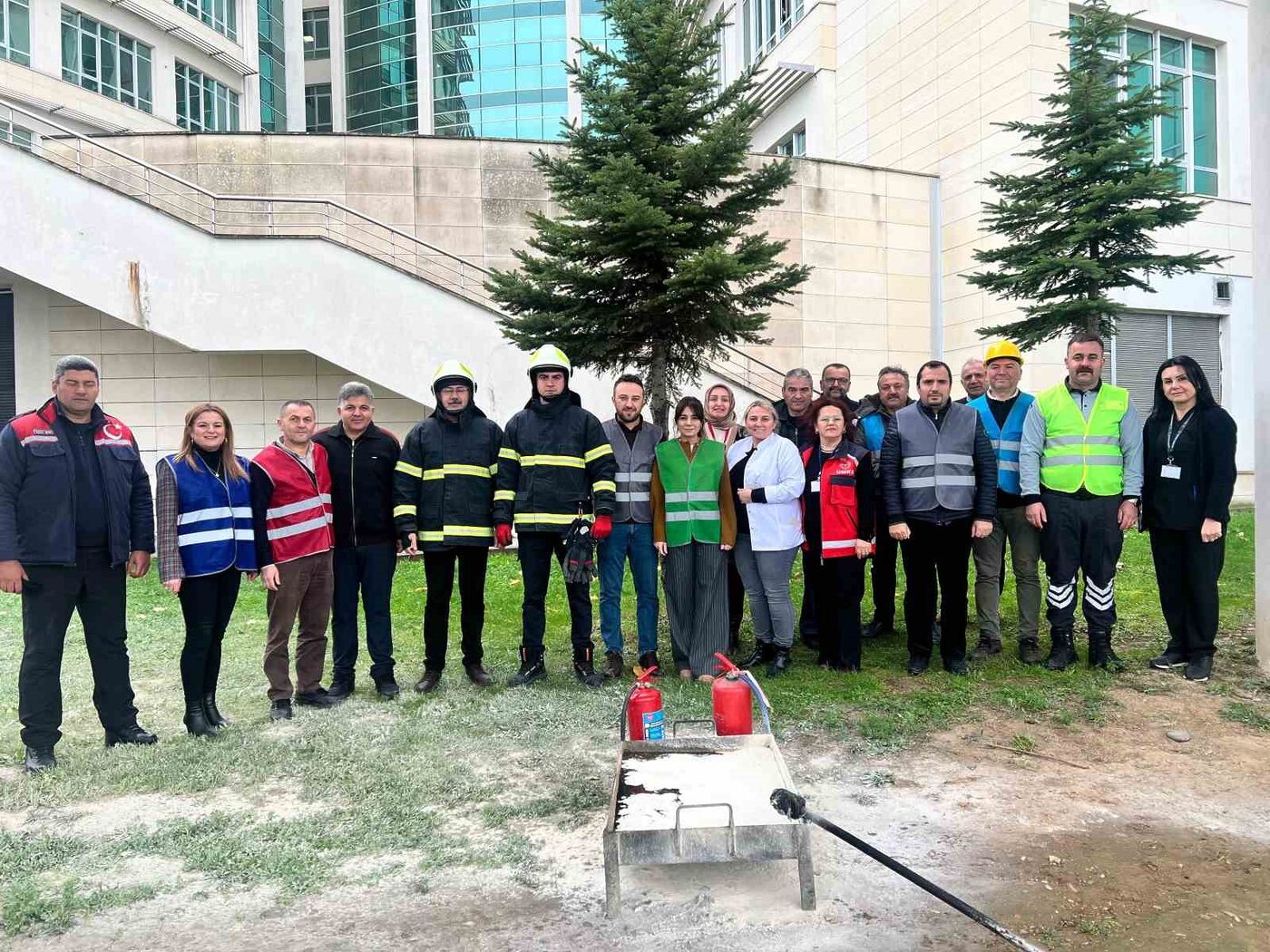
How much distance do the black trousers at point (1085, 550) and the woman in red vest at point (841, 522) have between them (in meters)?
1.23

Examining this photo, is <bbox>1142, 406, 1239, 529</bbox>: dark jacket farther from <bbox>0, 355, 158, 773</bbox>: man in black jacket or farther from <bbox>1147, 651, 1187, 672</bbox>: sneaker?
<bbox>0, 355, 158, 773</bbox>: man in black jacket

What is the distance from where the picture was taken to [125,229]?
12781mm

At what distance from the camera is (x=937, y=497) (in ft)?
19.9

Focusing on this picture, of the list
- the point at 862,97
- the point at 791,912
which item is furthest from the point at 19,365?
the point at 862,97

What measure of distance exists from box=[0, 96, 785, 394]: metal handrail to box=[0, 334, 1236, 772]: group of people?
24.8 ft

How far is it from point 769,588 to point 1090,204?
8359 mm

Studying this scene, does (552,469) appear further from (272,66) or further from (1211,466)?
(272,66)

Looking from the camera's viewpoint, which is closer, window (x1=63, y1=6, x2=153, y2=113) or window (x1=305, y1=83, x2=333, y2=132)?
window (x1=63, y1=6, x2=153, y2=113)

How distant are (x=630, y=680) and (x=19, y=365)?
13204 millimetres

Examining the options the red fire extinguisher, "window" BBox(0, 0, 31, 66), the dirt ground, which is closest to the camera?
the dirt ground

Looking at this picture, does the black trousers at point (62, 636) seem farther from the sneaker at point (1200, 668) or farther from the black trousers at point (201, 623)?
the sneaker at point (1200, 668)

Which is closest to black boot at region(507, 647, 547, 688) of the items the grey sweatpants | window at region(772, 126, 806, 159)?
the grey sweatpants

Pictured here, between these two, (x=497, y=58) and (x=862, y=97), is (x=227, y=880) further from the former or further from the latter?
(x=497, y=58)

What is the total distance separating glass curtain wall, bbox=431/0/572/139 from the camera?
137 ft
